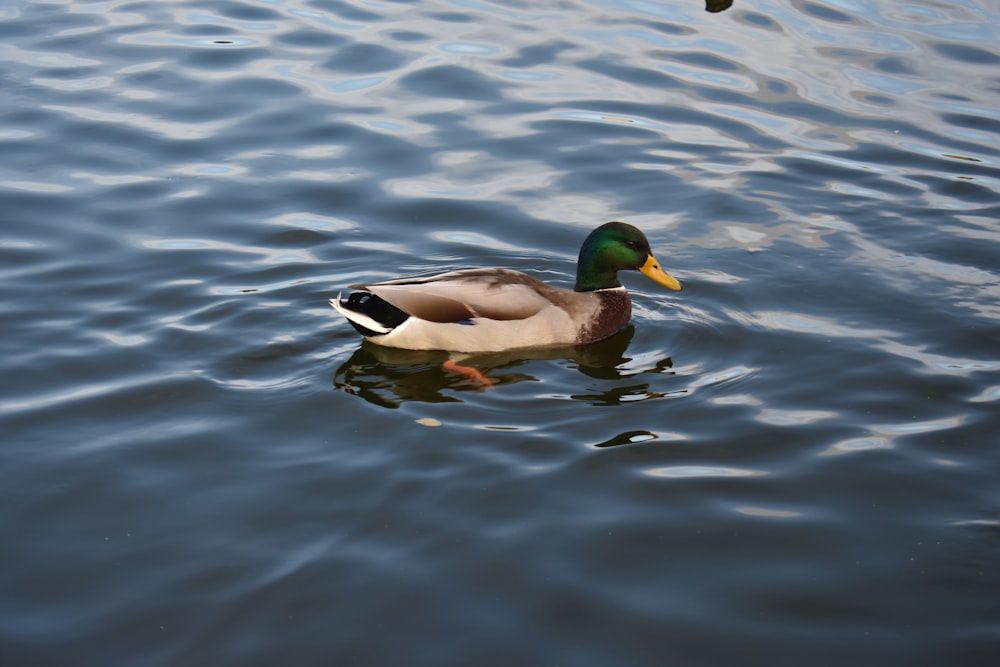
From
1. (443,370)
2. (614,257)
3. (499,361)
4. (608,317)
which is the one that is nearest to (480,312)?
(499,361)

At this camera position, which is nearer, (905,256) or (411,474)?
(411,474)

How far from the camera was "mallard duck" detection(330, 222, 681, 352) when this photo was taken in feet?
22.4

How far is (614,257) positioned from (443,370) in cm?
140

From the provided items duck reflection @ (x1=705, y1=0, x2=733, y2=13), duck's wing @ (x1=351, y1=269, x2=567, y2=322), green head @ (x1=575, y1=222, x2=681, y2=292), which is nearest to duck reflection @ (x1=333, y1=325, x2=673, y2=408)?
duck's wing @ (x1=351, y1=269, x2=567, y2=322)

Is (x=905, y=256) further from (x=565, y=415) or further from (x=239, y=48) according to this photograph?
(x=239, y=48)

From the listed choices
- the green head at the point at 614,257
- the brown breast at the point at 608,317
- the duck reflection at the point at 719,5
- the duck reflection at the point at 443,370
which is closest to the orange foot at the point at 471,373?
the duck reflection at the point at 443,370

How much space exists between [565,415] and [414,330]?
1216 millimetres

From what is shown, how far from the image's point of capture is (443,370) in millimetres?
6727

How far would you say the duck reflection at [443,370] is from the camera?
20.8ft

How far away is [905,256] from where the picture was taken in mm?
8086

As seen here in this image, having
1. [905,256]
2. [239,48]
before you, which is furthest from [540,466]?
[239,48]

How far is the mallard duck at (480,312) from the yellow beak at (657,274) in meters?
0.15

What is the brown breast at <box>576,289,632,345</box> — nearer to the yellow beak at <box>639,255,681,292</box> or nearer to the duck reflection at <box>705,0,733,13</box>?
the yellow beak at <box>639,255,681,292</box>

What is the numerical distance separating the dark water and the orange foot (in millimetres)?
93
